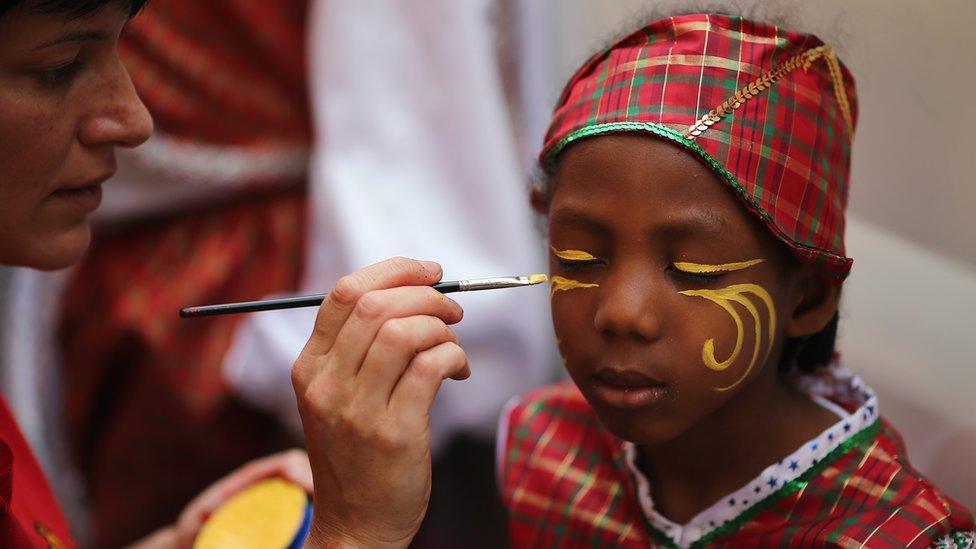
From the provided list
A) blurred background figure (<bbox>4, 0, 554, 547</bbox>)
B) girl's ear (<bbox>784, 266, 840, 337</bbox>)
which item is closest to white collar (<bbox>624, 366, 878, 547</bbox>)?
girl's ear (<bbox>784, 266, 840, 337</bbox>)

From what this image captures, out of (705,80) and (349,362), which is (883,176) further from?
(349,362)

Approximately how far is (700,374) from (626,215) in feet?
0.51

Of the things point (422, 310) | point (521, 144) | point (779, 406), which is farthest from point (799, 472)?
point (521, 144)

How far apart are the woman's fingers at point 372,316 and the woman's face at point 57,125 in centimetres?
34

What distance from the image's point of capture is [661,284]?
884 mm

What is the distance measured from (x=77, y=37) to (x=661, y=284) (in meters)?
0.57

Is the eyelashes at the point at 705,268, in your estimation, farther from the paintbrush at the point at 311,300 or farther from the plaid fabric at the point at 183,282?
the plaid fabric at the point at 183,282

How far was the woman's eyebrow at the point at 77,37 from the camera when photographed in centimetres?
89

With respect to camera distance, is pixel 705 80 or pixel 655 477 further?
pixel 655 477

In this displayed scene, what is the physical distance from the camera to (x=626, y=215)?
0.89m

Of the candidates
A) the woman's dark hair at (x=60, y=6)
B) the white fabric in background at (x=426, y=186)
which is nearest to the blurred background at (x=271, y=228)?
the white fabric in background at (x=426, y=186)

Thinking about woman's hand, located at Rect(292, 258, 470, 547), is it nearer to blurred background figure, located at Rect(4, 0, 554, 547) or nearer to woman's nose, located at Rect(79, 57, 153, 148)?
woman's nose, located at Rect(79, 57, 153, 148)

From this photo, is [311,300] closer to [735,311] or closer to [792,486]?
[735,311]

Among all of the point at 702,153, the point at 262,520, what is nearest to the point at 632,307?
the point at 702,153
